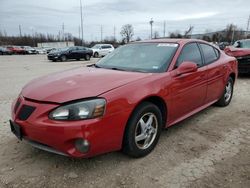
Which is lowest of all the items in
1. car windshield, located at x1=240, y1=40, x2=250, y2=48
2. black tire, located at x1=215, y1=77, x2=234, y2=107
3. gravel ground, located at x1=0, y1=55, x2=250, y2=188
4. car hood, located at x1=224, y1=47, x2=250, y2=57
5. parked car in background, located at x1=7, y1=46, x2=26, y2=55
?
parked car in background, located at x1=7, y1=46, x2=26, y2=55

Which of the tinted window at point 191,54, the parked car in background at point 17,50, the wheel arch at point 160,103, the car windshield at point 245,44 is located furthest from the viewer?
the parked car in background at point 17,50

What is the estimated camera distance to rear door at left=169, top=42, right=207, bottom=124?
3.76m

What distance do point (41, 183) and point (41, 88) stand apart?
3.64 ft

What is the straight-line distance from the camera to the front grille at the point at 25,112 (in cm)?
289

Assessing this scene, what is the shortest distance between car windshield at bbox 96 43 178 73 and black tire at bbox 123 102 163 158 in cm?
61

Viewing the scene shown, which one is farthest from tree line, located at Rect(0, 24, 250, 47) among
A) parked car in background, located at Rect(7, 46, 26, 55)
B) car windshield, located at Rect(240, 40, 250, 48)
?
car windshield, located at Rect(240, 40, 250, 48)

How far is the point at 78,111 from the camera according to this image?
9.00 feet

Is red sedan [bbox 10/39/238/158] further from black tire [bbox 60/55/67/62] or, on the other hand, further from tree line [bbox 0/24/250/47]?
tree line [bbox 0/24/250/47]

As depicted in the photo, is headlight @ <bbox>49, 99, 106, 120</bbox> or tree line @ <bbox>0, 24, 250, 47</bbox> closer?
headlight @ <bbox>49, 99, 106, 120</bbox>

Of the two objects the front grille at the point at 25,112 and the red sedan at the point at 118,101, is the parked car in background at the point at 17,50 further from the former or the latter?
the front grille at the point at 25,112

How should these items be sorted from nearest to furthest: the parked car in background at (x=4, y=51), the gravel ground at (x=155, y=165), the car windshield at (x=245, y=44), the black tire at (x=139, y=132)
→ the gravel ground at (x=155, y=165), the black tire at (x=139, y=132), the car windshield at (x=245, y=44), the parked car in background at (x=4, y=51)

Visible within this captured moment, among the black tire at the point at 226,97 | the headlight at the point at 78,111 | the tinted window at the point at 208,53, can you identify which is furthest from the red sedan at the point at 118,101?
the black tire at the point at 226,97

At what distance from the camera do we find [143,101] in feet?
10.8

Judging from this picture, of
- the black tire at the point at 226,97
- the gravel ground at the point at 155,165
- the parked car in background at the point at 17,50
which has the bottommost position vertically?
the parked car in background at the point at 17,50
